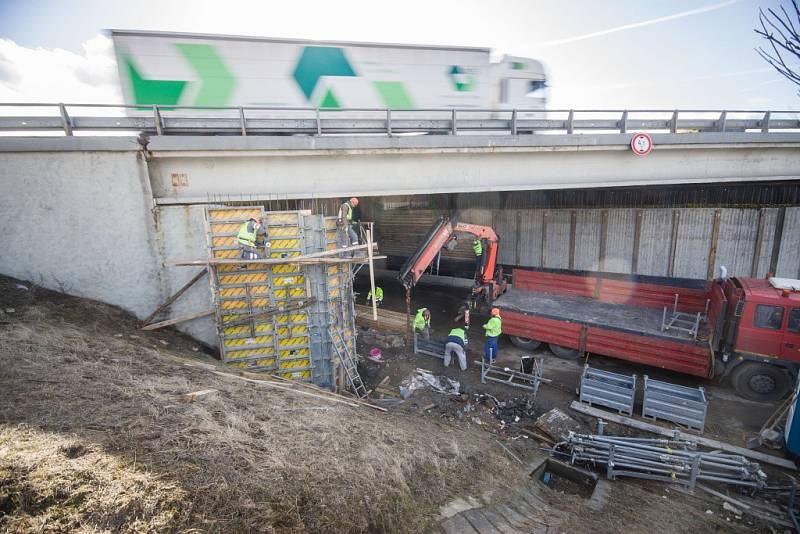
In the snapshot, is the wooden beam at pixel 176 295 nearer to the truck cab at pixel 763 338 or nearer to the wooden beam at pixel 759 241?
the truck cab at pixel 763 338

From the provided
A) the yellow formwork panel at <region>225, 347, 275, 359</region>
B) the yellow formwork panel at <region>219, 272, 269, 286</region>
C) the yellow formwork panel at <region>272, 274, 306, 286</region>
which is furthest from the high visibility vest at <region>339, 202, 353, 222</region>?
the yellow formwork panel at <region>225, 347, 275, 359</region>

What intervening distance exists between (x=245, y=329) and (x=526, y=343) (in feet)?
26.6

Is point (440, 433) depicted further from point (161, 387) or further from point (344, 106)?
point (344, 106)

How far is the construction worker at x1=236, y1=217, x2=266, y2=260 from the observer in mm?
7957

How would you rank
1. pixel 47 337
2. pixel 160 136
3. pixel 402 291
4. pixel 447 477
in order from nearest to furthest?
pixel 447 477
pixel 47 337
pixel 160 136
pixel 402 291

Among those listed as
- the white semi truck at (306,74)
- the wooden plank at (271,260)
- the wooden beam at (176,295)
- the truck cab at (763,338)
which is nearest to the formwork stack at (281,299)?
the wooden plank at (271,260)

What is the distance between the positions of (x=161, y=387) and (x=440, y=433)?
474 centimetres

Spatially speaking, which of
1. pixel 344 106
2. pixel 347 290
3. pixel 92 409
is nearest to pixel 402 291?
pixel 347 290

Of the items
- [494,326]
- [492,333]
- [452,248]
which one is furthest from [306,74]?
[492,333]

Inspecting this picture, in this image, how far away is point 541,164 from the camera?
11.3m

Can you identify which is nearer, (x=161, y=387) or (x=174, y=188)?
(x=161, y=387)

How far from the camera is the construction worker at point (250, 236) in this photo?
7957mm

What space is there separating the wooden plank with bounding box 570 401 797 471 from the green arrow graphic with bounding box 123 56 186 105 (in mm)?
11754

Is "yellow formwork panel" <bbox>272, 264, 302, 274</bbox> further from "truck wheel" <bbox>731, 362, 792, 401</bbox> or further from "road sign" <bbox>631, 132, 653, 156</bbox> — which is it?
"truck wheel" <bbox>731, 362, 792, 401</bbox>
